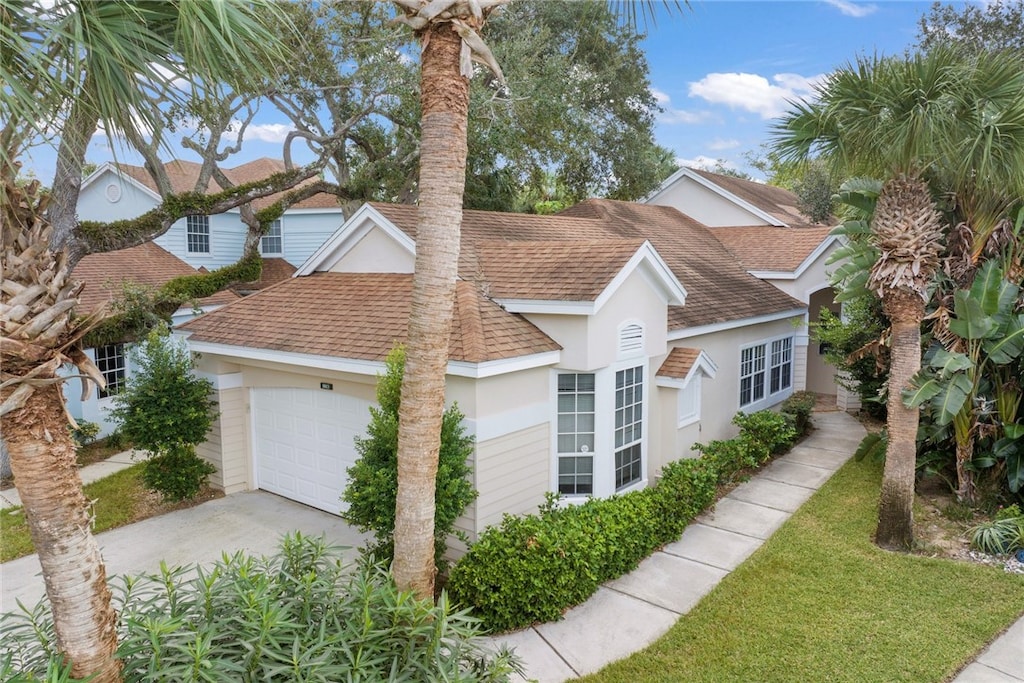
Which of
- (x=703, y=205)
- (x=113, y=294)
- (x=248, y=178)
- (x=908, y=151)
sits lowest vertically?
(x=113, y=294)

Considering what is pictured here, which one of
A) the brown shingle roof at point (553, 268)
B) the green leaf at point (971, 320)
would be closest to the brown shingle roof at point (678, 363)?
the brown shingle roof at point (553, 268)

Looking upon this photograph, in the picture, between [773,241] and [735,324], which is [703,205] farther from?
[735,324]

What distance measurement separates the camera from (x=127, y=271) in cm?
2073

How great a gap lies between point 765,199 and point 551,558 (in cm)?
2265

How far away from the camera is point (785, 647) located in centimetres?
745

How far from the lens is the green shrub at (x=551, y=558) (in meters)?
7.93

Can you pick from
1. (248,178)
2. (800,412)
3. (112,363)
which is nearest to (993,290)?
(800,412)

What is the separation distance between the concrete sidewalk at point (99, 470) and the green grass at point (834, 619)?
11627 millimetres

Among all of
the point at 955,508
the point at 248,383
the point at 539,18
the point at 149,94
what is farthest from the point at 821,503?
the point at 539,18

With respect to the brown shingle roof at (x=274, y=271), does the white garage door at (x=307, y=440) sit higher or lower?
lower

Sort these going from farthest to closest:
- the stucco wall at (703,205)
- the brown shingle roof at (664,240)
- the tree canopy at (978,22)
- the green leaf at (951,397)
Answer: the tree canopy at (978,22) < the stucco wall at (703,205) < the brown shingle roof at (664,240) < the green leaf at (951,397)

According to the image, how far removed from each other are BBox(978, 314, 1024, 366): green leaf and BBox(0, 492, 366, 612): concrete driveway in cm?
1090

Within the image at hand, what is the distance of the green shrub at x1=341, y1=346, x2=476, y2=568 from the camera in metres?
8.05

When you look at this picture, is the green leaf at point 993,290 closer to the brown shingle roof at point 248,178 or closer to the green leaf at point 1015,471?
the green leaf at point 1015,471
